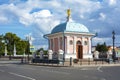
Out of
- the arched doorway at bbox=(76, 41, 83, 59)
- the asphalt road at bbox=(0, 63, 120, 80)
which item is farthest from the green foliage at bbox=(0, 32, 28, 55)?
the asphalt road at bbox=(0, 63, 120, 80)

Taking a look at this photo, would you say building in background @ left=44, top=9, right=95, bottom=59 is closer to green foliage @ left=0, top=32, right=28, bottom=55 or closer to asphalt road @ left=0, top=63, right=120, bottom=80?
asphalt road @ left=0, top=63, right=120, bottom=80

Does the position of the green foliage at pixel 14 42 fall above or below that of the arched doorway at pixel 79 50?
above

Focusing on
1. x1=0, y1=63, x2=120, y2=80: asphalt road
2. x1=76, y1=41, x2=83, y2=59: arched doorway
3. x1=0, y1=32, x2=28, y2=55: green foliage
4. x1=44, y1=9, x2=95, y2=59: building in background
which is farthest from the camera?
x1=0, y1=32, x2=28, y2=55: green foliage

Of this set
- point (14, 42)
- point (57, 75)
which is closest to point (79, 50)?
point (57, 75)

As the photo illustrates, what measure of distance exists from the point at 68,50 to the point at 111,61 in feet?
27.2

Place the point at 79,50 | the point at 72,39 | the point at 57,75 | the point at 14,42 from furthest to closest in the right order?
the point at 14,42 < the point at 79,50 < the point at 72,39 < the point at 57,75

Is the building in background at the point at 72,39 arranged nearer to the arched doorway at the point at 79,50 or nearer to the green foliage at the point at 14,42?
the arched doorway at the point at 79,50

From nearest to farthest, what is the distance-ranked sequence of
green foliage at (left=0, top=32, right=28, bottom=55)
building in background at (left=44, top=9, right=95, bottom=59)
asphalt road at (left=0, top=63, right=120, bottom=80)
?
asphalt road at (left=0, top=63, right=120, bottom=80), building in background at (left=44, top=9, right=95, bottom=59), green foliage at (left=0, top=32, right=28, bottom=55)

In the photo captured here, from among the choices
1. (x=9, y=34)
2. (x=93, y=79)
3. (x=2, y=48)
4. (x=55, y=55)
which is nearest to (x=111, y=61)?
(x=55, y=55)

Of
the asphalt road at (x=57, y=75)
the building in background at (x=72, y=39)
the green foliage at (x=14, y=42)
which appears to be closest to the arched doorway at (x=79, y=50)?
the building in background at (x=72, y=39)

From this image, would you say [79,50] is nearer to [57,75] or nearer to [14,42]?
[57,75]

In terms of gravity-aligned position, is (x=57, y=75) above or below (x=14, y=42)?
below

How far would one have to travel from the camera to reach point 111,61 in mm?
60031

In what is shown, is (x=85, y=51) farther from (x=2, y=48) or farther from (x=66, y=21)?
(x=2, y=48)
